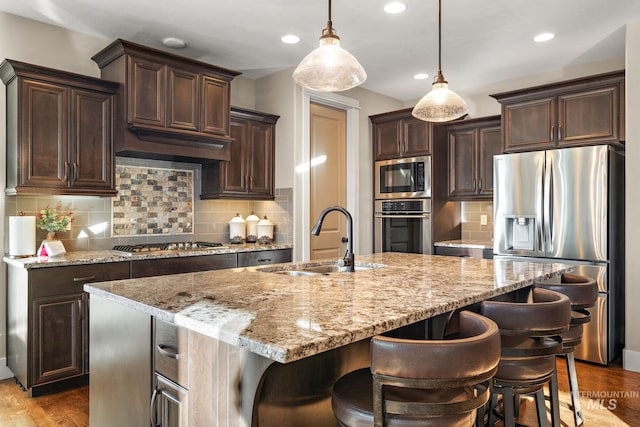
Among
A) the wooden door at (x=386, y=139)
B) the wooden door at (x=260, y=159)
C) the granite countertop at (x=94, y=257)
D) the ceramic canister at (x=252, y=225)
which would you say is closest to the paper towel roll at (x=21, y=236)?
the granite countertop at (x=94, y=257)

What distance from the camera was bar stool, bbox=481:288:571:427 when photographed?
5.49ft

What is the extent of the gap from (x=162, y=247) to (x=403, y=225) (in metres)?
2.61

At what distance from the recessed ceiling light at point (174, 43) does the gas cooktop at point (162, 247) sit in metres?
1.75

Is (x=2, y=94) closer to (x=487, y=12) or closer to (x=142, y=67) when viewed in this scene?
(x=142, y=67)

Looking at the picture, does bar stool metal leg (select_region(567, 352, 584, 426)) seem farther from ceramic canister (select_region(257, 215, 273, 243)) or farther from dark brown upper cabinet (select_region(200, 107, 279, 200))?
dark brown upper cabinet (select_region(200, 107, 279, 200))

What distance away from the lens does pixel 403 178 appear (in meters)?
5.05

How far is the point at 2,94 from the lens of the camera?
3.28m

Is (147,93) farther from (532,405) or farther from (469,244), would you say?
(532,405)

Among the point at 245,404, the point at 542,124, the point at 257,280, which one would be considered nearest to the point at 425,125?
the point at 542,124

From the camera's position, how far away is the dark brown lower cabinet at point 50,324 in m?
2.89


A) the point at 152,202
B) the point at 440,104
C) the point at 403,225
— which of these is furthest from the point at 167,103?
the point at 403,225

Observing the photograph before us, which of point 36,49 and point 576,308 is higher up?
point 36,49

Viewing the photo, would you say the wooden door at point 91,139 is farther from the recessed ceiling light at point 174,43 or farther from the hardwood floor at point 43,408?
the hardwood floor at point 43,408

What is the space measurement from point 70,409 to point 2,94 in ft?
7.51
